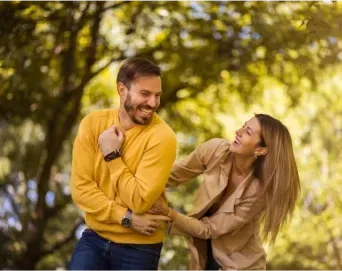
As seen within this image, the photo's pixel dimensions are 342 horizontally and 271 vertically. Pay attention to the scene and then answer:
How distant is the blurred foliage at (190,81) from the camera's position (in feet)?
25.6

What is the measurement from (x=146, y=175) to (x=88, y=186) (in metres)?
0.30

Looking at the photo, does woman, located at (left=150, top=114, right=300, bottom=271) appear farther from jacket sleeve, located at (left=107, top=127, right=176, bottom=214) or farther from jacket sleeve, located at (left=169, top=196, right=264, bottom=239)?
jacket sleeve, located at (left=107, top=127, right=176, bottom=214)

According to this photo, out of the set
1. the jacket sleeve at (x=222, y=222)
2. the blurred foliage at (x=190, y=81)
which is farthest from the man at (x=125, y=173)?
the blurred foliage at (x=190, y=81)

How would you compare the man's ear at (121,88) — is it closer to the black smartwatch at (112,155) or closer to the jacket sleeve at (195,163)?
the black smartwatch at (112,155)

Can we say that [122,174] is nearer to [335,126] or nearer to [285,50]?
[285,50]

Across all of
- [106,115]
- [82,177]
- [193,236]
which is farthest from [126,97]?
[193,236]

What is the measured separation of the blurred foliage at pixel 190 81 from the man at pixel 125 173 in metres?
3.23

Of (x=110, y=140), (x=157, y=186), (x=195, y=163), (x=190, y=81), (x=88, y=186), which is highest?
(x=110, y=140)

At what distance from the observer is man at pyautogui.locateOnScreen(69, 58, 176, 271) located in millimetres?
3344

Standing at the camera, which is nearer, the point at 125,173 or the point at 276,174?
the point at 125,173

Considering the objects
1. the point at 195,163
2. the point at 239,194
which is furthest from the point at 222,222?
the point at 195,163

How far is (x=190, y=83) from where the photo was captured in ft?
33.6

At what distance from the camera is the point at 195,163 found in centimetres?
396

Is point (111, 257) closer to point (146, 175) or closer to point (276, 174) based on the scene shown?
point (146, 175)
